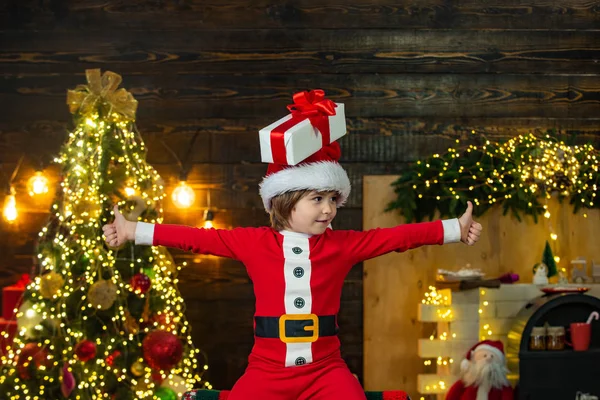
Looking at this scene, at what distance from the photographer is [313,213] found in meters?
2.93

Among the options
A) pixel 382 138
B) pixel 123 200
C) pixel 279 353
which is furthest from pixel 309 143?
pixel 382 138

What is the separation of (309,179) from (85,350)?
1.74m

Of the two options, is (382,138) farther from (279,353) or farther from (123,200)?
(279,353)

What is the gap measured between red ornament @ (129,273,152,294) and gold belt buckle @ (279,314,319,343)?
154 cm

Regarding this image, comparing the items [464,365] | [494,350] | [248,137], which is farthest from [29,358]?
[494,350]

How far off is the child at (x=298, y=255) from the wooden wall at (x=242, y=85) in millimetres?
2132

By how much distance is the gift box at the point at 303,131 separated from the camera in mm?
2855

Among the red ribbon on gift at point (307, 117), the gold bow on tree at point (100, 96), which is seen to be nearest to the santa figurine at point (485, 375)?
the red ribbon on gift at point (307, 117)

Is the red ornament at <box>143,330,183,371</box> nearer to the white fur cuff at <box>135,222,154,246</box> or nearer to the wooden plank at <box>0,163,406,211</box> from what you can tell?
the wooden plank at <box>0,163,406,211</box>

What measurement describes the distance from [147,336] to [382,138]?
69.1 inches

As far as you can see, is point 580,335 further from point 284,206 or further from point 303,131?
point 303,131

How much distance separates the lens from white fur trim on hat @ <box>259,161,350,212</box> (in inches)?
115

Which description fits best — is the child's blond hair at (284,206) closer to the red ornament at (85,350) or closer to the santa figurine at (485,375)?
the red ornament at (85,350)

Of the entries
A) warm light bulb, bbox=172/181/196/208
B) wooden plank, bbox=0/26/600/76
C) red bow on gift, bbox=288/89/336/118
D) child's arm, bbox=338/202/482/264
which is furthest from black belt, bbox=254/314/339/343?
wooden plank, bbox=0/26/600/76
